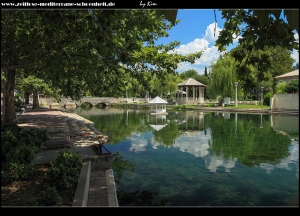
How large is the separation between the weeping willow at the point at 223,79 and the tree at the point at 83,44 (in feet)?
76.9

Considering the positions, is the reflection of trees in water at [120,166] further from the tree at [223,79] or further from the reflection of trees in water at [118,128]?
the tree at [223,79]

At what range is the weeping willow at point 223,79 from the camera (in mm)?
34594

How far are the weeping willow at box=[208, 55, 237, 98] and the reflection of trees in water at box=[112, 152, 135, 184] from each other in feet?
91.7

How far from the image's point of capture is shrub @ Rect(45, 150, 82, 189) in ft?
15.7

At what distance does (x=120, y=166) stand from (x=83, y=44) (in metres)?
4.25

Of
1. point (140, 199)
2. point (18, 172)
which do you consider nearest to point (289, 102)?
point (140, 199)

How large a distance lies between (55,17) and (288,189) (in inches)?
272

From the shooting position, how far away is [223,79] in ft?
115

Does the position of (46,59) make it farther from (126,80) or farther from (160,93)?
(160,93)

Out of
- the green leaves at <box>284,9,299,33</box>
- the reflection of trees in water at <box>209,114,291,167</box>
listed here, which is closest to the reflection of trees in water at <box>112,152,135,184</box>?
the reflection of trees in water at <box>209,114,291,167</box>

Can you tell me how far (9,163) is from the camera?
17.1 ft
